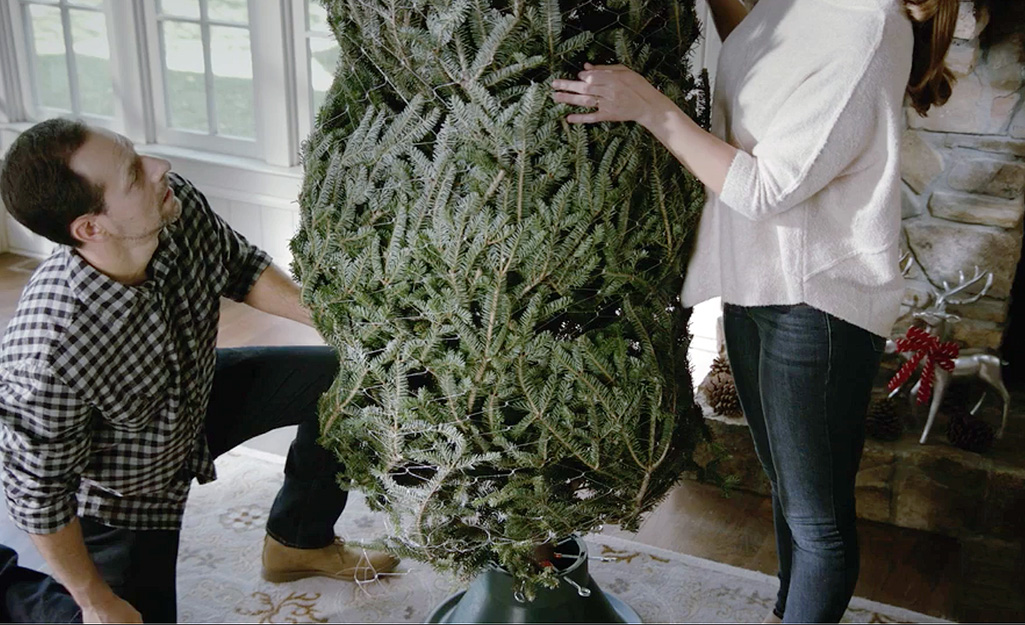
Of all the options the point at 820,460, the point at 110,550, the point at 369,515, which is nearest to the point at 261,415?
the point at 110,550

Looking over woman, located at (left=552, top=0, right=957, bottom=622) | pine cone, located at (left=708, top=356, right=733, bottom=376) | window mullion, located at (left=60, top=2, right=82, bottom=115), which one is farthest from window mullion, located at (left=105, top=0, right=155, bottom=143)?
woman, located at (left=552, top=0, right=957, bottom=622)

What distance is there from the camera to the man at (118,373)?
1.53 metres

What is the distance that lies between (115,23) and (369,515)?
2.17m

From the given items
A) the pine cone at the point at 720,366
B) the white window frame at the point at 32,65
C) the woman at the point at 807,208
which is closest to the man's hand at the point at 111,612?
the woman at the point at 807,208

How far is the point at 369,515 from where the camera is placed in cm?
242

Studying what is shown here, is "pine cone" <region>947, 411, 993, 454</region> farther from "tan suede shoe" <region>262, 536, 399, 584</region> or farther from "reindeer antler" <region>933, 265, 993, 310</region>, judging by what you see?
"tan suede shoe" <region>262, 536, 399, 584</region>

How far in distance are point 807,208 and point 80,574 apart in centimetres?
119

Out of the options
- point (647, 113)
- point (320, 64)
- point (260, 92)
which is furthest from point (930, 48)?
point (260, 92)

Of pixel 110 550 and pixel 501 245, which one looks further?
pixel 110 550

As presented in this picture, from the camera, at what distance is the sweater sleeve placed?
1248 mm

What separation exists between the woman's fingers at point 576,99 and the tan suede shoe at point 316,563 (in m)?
1.21

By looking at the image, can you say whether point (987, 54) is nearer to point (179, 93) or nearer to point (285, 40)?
point (285, 40)

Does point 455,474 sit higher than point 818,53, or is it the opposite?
point 818,53

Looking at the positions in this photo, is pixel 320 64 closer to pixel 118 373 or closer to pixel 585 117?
pixel 118 373
